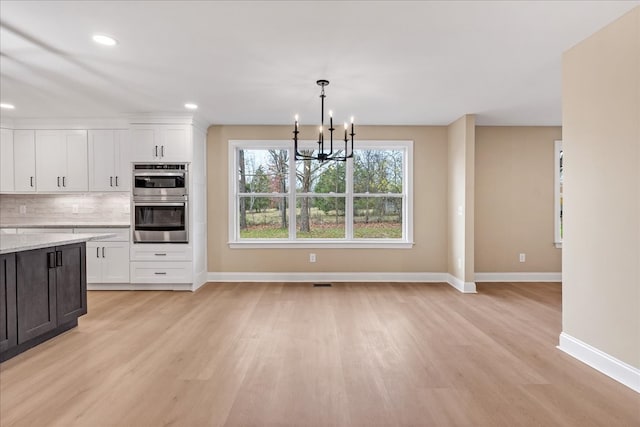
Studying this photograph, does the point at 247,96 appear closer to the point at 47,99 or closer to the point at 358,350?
the point at 47,99

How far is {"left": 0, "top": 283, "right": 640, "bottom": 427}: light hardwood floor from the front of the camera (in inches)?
83.2

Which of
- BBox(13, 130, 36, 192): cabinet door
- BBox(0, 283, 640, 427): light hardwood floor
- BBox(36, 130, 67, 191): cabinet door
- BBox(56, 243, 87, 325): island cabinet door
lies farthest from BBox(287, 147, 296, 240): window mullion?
BBox(13, 130, 36, 192): cabinet door

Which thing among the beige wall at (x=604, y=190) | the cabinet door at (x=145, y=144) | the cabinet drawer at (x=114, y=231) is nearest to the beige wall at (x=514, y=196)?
the beige wall at (x=604, y=190)

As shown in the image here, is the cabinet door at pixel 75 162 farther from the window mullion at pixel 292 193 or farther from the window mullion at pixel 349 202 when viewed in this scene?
the window mullion at pixel 349 202

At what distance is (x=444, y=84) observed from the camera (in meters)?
3.88

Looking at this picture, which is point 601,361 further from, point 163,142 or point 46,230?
point 46,230

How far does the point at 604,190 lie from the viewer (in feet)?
8.64

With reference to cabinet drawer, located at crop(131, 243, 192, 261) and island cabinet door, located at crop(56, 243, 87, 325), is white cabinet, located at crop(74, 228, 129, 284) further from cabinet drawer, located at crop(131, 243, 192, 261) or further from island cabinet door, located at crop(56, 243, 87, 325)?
island cabinet door, located at crop(56, 243, 87, 325)

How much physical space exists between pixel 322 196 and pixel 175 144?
7.75 ft

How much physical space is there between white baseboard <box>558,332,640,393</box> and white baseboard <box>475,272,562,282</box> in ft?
9.22

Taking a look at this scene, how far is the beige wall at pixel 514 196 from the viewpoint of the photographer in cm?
590

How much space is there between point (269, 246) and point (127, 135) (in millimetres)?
2666

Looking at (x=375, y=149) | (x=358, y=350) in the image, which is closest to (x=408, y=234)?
(x=375, y=149)

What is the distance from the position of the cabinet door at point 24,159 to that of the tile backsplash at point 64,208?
0.41m
